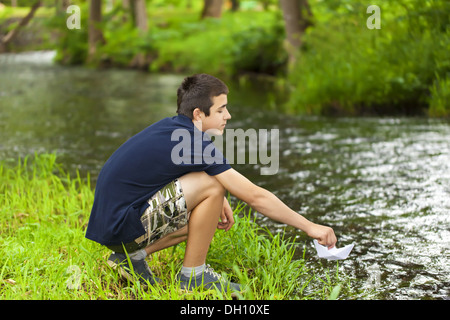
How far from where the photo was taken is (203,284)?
3086 mm

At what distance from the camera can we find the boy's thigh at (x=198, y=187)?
9.78ft

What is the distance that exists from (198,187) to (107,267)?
0.77 m

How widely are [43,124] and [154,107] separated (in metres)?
2.56

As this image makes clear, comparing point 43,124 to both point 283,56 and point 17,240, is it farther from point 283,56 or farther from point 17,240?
point 283,56

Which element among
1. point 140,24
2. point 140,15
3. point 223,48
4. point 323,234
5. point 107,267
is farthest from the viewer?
point 140,15

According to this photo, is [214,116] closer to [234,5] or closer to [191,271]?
[191,271]

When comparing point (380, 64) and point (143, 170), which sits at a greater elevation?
point (380, 64)

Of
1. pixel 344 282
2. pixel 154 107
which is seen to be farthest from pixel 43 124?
pixel 344 282

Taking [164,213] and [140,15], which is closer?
[164,213]

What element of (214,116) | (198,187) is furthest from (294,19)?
(198,187)

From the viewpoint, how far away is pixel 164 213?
3020 mm

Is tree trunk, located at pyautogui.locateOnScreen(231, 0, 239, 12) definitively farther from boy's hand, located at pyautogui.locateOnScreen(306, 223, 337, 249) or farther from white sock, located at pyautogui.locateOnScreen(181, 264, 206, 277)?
boy's hand, located at pyautogui.locateOnScreen(306, 223, 337, 249)

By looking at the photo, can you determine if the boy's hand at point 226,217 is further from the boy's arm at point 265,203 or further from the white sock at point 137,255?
the white sock at point 137,255

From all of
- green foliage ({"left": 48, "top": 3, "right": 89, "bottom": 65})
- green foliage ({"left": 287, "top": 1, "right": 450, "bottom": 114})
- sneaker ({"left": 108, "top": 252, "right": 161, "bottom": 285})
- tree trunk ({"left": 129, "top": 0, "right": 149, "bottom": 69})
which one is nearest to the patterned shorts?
sneaker ({"left": 108, "top": 252, "right": 161, "bottom": 285})
